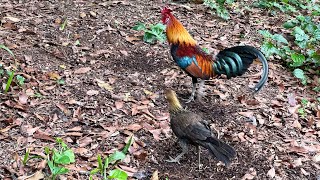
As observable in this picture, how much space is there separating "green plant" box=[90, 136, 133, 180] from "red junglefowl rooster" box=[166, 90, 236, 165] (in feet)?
1.80

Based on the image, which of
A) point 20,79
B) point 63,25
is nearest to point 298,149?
point 20,79

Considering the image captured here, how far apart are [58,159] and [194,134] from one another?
1371mm

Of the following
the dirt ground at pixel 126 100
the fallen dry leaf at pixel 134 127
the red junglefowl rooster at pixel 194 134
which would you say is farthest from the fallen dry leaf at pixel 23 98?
the red junglefowl rooster at pixel 194 134

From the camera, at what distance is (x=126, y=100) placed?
5.84 metres

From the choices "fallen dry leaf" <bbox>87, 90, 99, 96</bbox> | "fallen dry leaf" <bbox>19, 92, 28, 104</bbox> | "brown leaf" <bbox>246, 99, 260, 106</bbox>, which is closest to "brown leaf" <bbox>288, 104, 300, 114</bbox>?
"brown leaf" <bbox>246, 99, 260, 106</bbox>

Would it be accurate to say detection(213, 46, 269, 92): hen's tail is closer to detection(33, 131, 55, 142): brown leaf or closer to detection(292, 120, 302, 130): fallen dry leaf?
detection(292, 120, 302, 130): fallen dry leaf

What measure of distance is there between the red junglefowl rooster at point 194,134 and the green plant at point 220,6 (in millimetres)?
4051

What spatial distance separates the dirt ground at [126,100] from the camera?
489cm

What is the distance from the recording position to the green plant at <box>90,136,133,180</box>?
425 cm

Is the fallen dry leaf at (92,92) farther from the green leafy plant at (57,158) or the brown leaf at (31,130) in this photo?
the green leafy plant at (57,158)

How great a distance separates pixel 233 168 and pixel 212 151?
526mm

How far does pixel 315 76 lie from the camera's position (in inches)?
280

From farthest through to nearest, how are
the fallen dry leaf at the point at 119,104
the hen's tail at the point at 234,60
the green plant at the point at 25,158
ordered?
the hen's tail at the point at 234,60
the fallen dry leaf at the point at 119,104
the green plant at the point at 25,158

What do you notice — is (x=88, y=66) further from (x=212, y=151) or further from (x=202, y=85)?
(x=212, y=151)
